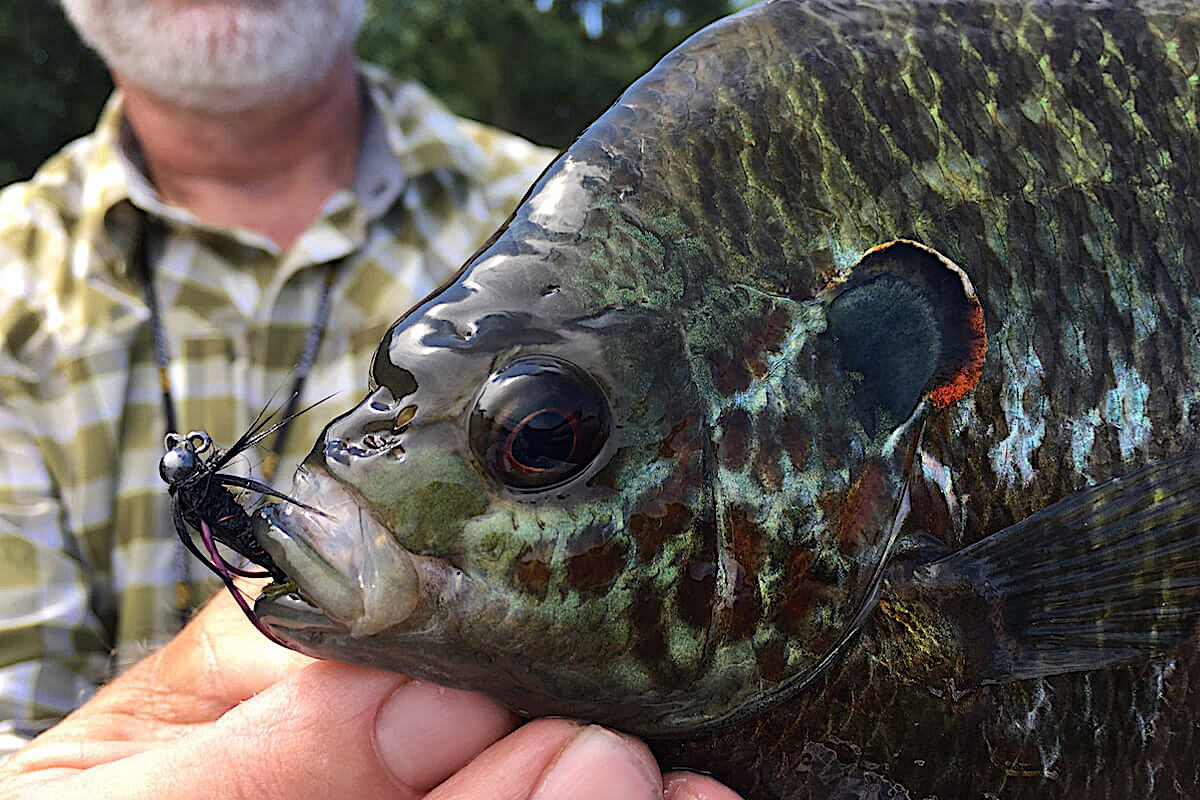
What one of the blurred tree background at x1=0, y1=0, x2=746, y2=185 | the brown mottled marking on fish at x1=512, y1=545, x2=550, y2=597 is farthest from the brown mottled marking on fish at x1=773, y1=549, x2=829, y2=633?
the blurred tree background at x1=0, y1=0, x2=746, y2=185

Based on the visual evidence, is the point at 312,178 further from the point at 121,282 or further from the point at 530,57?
the point at 530,57

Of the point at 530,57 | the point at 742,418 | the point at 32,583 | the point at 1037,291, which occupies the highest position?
the point at 530,57

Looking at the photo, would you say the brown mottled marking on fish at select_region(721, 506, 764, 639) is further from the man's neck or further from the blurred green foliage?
the blurred green foliage

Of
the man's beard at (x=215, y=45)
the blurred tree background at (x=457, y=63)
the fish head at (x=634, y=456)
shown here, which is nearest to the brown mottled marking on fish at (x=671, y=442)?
the fish head at (x=634, y=456)

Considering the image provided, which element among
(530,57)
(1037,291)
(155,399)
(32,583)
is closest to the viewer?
(1037,291)

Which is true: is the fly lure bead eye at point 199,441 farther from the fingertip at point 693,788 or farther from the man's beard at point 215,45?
the man's beard at point 215,45

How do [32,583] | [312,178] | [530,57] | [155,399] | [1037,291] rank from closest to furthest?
[1037,291] < [32,583] < [155,399] < [312,178] < [530,57]

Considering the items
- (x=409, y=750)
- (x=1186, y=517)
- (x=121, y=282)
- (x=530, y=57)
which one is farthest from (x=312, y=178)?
(x=530, y=57)

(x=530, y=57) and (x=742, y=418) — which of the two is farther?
(x=530, y=57)

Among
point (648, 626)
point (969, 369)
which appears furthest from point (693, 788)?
point (969, 369)
